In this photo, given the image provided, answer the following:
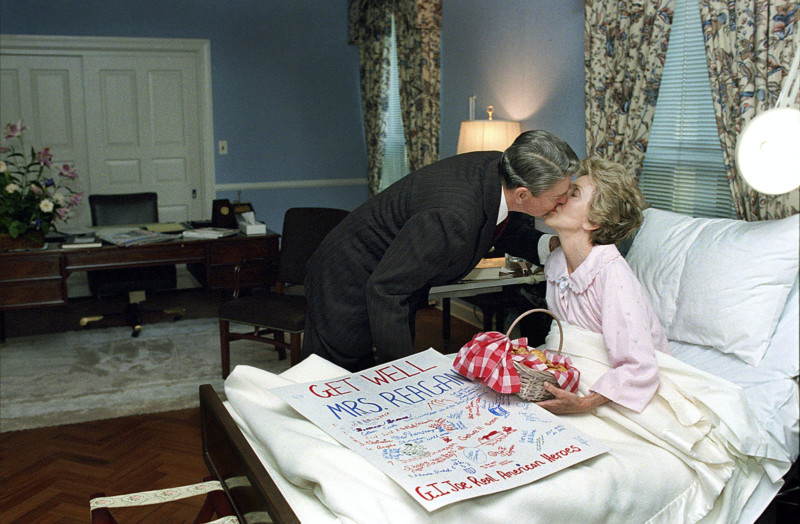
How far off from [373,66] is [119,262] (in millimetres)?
3125

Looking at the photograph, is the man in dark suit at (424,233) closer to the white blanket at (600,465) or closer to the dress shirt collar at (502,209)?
the dress shirt collar at (502,209)

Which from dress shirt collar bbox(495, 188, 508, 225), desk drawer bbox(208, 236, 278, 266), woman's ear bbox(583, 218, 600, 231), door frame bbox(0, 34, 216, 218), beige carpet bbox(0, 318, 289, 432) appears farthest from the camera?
door frame bbox(0, 34, 216, 218)

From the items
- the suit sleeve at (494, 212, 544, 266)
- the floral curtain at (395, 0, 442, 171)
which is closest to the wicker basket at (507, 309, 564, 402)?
the suit sleeve at (494, 212, 544, 266)

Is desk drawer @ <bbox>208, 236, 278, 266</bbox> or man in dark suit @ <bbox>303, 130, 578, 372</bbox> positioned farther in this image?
desk drawer @ <bbox>208, 236, 278, 266</bbox>

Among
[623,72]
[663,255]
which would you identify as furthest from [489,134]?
[663,255]

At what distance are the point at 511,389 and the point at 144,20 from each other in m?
5.69

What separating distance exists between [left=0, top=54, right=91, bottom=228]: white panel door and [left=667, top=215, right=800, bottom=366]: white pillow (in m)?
5.42

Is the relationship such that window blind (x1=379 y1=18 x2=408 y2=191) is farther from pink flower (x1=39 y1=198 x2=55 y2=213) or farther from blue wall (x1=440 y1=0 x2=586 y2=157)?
pink flower (x1=39 y1=198 x2=55 y2=213)

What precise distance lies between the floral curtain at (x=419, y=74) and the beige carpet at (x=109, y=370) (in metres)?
2.12

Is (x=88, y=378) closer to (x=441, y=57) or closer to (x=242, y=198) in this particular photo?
(x=242, y=198)

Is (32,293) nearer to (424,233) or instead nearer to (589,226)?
(424,233)

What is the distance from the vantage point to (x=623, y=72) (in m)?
3.12

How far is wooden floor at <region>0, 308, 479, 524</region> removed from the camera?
2.64 meters

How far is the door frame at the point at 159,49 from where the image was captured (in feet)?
18.7
